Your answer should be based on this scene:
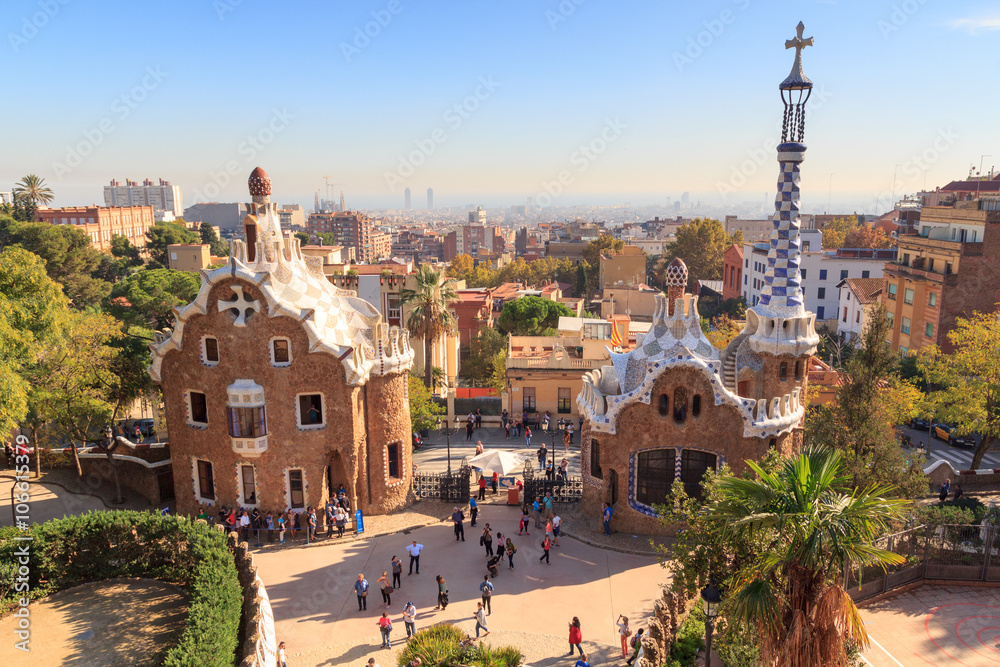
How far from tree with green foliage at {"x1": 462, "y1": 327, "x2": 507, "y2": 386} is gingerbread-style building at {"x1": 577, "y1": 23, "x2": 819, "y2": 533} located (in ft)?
98.1

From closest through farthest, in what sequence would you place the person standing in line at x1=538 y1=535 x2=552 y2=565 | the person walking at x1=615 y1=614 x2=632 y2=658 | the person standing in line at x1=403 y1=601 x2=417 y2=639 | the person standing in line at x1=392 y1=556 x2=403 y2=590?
the person walking at x1=615 y1=614 x2=632 y2=658
the person standing in line at x1=403 y1=601 x2=417 y2=639
the person standing in line at x1=392 y1=556 x2=403 y2=590
the person standing in line at x1=538 y1=535 x2=552 y2=565

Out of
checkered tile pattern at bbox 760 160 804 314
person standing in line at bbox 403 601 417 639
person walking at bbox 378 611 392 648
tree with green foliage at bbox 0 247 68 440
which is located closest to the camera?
person walking at bbox 378 611 392 648

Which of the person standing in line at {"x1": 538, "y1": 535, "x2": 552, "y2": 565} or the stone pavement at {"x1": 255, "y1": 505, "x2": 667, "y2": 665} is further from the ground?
the person standing in line at {"x1": 538, "y1": 535, "x2": 552, "y2": 565}

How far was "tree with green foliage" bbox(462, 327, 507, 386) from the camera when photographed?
56.7 metres

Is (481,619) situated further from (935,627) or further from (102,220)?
(102,220)

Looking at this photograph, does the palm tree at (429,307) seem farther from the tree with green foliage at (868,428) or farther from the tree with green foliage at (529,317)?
the tree with green foliage at (868,428)

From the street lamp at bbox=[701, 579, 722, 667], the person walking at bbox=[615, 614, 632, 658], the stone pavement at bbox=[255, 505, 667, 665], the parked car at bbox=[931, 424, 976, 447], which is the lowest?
the parked car at bbox=[931, 424, 976, 447]

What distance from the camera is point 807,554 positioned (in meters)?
11.8

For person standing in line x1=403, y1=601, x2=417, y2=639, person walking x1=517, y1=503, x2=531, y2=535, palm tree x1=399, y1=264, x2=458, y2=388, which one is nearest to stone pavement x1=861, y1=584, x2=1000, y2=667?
person walking x1=517, y1=503, x2=531, y2=535

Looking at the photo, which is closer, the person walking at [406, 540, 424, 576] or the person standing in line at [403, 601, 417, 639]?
the person standing in line at [403, 601, 417, 639]

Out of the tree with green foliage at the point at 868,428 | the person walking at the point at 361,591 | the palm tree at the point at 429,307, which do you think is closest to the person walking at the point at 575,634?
the person walking at the point at 361,591

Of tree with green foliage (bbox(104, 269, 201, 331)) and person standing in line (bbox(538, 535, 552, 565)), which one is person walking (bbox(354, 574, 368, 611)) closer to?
person standing in line (bbox(538, 535, 552, 565))

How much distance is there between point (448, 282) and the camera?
4444 cm

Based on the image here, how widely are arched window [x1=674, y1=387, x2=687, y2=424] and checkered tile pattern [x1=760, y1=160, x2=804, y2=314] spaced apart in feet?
15.9
